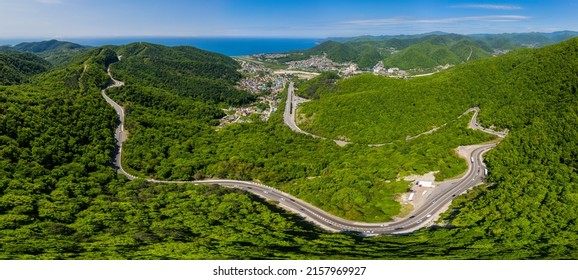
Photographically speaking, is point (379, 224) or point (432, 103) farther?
point (432, 103)

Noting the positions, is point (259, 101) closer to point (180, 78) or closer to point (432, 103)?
point (180, 78)

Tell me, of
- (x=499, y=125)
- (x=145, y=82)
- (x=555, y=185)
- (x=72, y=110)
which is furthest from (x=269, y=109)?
(x=555, y=185)

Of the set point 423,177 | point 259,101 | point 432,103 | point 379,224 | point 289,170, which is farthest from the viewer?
point 259,101

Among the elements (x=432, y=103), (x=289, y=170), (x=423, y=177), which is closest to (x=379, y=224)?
(x=423, y=177)

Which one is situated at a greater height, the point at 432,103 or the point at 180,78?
the point at 180,78

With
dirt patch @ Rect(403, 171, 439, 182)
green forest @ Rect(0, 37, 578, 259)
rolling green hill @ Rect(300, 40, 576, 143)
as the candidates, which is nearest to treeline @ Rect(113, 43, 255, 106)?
green forest @ Rect(0, 37, 578, 259)

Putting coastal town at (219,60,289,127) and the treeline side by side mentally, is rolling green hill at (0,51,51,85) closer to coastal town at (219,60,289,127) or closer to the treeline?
the treeline

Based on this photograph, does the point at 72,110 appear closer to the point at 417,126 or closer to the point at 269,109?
the point at 269,109

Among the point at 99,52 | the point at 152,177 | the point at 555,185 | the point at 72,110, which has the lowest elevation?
the point at 152,177
